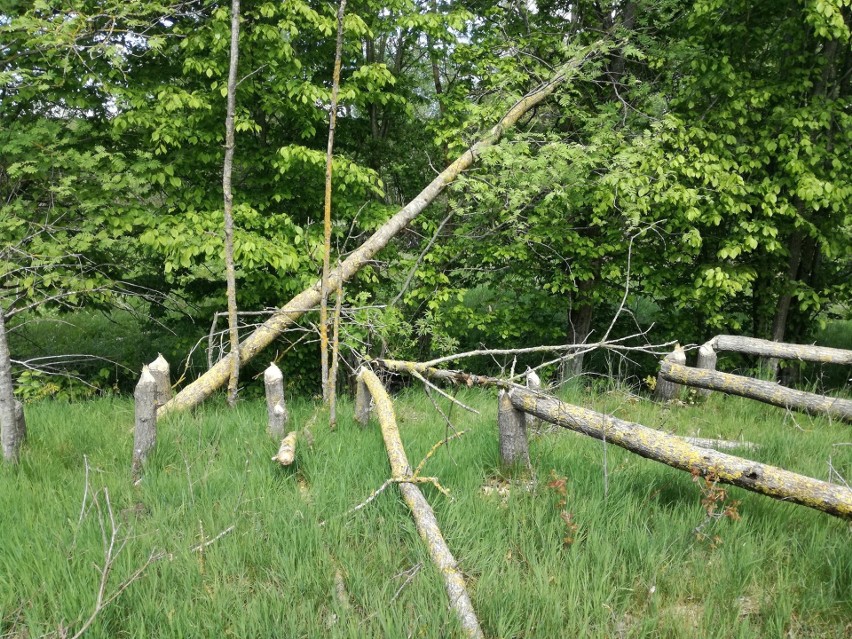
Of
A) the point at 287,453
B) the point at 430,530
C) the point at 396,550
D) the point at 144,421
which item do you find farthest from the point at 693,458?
the point at 144,421

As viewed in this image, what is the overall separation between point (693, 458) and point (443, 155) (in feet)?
26.8

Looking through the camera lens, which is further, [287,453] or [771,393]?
[771,393]

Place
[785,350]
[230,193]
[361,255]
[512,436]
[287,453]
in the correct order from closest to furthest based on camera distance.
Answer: [287,453]
[512,436]
[230,193]
[785,350]
[361,255]

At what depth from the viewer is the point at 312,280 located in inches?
304

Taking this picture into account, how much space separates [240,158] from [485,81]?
423 centimetres

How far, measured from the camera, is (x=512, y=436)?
4.06m

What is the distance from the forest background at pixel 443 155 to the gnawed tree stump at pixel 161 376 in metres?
1.29

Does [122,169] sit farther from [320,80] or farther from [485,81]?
[485,81]

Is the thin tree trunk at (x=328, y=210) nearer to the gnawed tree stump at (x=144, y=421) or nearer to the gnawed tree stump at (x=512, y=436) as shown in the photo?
the gnawed tree stump at (x=144, y=421)

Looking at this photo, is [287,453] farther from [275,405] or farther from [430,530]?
[430,530]

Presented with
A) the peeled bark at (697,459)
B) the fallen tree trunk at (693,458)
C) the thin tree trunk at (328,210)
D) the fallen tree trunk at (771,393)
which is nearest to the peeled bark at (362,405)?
the thin tree trunk at (328,210)

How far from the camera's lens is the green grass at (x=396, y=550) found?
2.64 m

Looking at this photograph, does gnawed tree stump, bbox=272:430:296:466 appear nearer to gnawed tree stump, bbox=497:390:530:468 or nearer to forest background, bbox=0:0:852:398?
gnawed tree stump, bbox=497:390:530:468

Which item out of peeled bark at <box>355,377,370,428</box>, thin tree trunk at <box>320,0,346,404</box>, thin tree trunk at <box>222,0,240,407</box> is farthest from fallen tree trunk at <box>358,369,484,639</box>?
thin tree trunk at <box>222,0,240,407</box>
